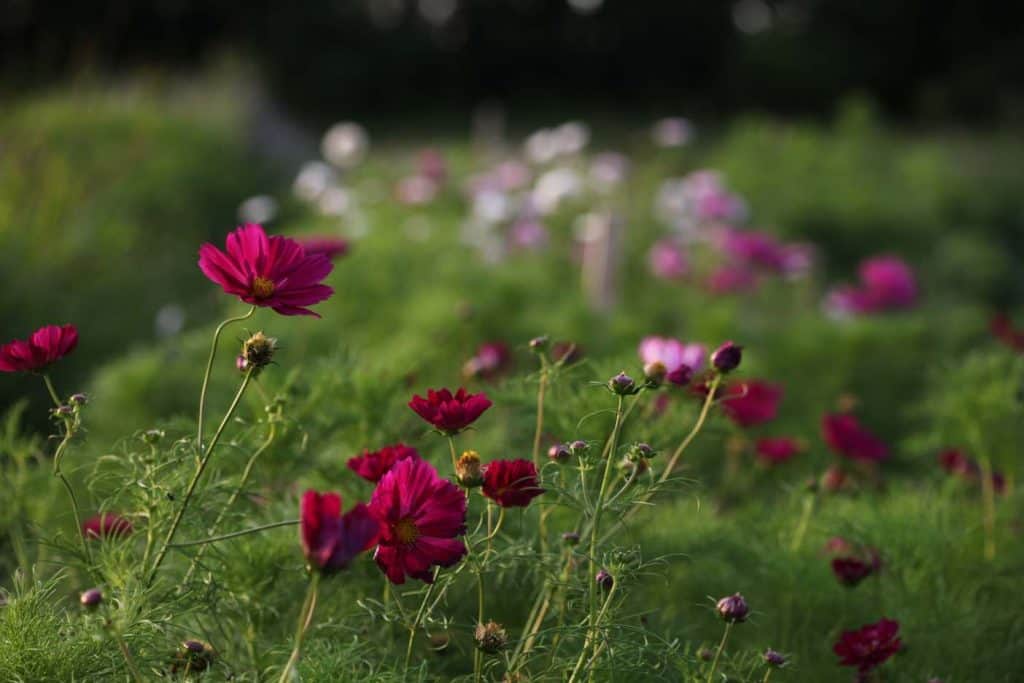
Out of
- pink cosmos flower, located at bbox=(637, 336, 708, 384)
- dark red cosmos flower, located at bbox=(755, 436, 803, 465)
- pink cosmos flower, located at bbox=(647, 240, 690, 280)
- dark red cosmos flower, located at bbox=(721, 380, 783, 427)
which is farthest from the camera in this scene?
pink cosmos flower, located at bbox=(647, 240, 690, 280)

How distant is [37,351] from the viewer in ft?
3.60

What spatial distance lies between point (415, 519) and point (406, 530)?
1 centimetres

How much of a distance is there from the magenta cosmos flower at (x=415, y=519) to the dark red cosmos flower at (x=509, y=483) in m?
0.04

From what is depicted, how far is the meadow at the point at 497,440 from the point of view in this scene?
1103mm

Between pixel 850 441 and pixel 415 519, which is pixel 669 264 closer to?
pixel 850 441

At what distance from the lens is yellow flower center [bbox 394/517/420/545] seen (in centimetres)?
100

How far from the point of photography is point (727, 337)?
322 cm

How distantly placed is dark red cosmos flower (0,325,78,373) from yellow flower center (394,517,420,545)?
38 cm

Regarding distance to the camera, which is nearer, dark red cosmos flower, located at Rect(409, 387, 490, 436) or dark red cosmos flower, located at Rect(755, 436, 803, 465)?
dark red cosmos flower, located at Rect(409, 387, 490, 436)

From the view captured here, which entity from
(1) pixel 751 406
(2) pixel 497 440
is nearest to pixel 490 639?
(2) pixel 497 440

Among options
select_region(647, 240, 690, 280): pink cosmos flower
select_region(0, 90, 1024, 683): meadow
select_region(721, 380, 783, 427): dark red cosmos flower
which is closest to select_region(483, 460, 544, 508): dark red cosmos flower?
select_region(0, 90, 1024, 683): meadow

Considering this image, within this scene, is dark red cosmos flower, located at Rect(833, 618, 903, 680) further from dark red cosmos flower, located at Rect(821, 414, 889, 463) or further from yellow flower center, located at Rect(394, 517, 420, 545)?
dark red cosmos flower, located at Rect(821, 414, 889, 463)

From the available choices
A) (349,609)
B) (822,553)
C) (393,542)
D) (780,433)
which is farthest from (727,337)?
(393,542)

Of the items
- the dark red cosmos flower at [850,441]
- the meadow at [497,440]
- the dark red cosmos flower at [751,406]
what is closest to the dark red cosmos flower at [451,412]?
the meadow at [497,440]
